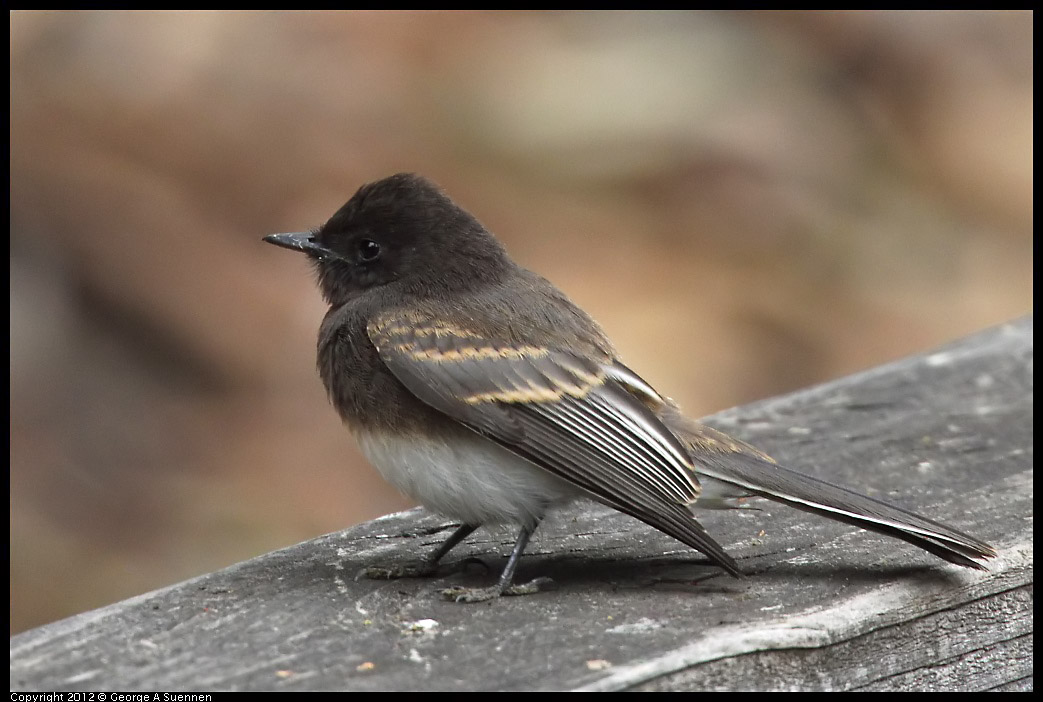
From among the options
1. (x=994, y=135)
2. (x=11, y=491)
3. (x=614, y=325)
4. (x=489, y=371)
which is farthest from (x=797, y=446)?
(x=994, y=135)

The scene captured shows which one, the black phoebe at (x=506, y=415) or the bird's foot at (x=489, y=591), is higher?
the black phoebe at (x=506, y=415)

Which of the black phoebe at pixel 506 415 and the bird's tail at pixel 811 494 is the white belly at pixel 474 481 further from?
the bird's tail at pixel 811 494


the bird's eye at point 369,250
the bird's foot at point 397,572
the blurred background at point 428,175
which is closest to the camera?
the bird's foot at point 397,572

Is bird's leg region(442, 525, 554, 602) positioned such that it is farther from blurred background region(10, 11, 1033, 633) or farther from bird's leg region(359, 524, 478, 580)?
blurred background region(10, 11, 1033, 633)

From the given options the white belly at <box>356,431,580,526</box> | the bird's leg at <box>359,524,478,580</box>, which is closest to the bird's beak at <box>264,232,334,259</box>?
the white belly at <box>356,431,580,526</box>

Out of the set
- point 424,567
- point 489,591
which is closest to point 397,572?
point 424,567

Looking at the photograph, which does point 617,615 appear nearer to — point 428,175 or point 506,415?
point 506,415

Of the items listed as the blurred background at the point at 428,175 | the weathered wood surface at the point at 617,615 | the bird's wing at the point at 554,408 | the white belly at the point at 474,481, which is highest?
the blurred background at the point at 428,175

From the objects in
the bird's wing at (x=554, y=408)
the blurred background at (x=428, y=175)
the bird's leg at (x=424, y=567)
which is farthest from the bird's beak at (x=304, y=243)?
the blurred background at (x=428, y=175)
